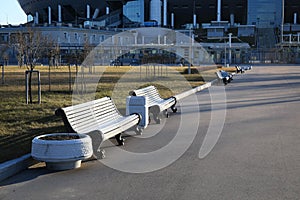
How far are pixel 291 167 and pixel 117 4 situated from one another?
111 m

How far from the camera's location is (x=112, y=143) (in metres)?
8.73

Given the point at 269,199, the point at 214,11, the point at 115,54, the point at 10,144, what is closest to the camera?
the point at 269,199

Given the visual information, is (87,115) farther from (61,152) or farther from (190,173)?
(190,173)

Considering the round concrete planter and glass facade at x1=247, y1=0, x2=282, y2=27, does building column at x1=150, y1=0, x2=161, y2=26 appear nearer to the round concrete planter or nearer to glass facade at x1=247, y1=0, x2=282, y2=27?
glass facade at x1=247, y1=0, x2=282, y2=27

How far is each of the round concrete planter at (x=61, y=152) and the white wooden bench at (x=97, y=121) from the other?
26.7 inches

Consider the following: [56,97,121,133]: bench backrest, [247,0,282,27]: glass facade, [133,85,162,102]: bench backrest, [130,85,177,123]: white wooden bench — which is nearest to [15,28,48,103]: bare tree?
[133,85,162,102]: bench backrest

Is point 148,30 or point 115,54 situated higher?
point 148,30

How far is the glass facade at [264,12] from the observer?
106000 millimetres

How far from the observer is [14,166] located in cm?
645

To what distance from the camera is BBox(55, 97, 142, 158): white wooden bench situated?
737 cm

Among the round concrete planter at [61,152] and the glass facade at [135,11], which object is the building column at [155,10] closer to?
the glass facade at [135,11]

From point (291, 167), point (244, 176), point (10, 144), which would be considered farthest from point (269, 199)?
point (10, 144)

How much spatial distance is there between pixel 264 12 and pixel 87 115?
104281 mm

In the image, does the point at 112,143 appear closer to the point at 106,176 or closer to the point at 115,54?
the point at 106,176
